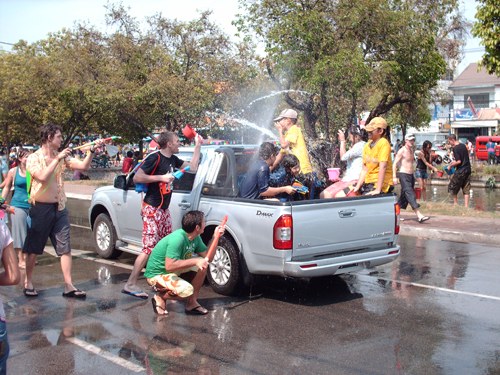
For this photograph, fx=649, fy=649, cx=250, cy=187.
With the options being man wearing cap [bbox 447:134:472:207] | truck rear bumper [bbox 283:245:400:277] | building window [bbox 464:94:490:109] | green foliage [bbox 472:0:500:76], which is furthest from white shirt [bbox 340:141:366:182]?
building window [bbox 464:94:490:109]

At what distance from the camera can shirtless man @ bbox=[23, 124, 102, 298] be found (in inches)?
279

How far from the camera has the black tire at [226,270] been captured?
7227mm

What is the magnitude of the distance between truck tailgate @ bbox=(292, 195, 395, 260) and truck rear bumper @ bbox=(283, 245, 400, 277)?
8 centimetres

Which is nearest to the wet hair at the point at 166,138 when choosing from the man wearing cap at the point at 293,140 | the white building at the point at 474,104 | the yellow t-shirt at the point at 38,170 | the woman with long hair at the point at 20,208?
the yellow t-shirt at the point at 38,170

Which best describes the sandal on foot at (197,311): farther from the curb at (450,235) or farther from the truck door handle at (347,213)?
the curb at (450,235)

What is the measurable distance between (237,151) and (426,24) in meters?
14.8

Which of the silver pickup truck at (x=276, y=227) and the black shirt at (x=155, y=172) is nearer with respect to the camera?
the silver pickup truck at (x=276, y=227)

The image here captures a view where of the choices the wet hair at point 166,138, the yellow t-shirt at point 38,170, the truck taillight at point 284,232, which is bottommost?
the truck taillight at point 284,232

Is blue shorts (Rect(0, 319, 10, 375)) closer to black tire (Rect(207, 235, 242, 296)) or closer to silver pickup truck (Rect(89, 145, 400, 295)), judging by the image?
silver pickup truck (Rect(89, 145, 400, 295))

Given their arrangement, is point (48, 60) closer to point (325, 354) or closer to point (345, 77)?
point (345, 77)

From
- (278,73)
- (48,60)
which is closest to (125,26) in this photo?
(48,60)

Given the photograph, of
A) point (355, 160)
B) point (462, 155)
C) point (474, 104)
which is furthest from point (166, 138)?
point (474, 104)

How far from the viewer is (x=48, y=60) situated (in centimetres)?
2838

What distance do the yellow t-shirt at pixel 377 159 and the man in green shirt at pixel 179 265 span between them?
10.4 ft
